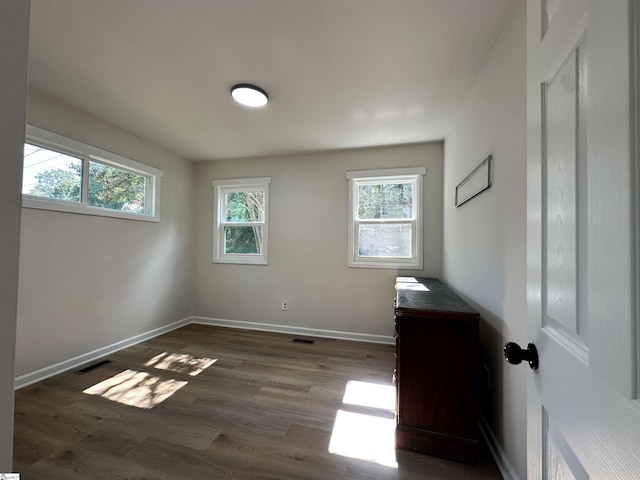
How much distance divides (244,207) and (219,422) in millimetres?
2887

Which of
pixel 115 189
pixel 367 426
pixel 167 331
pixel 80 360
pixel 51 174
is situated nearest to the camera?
pixel 367 426

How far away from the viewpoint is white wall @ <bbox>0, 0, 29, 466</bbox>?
631 mm

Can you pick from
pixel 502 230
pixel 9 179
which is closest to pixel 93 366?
pixel 9 179

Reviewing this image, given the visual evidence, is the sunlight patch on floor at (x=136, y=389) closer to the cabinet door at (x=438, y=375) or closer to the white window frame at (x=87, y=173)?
the white window frame at (x=87, y=173)

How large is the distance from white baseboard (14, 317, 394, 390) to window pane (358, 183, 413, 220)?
160cm

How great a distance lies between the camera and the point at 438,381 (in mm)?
1584

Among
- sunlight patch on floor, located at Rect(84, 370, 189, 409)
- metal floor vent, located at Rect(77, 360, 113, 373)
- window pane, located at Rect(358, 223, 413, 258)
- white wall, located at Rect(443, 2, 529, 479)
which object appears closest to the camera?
white wall, located at Rect(443, 2, 529, 479)

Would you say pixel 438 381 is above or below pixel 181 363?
above

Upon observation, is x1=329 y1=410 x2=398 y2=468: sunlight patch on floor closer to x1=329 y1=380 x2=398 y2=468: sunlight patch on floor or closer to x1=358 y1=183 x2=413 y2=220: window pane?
x1=329 y1=380 x2=398 y2=468: sunlight patch on floor

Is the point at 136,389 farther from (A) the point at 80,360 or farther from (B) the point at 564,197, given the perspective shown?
(B) the point at 564,197

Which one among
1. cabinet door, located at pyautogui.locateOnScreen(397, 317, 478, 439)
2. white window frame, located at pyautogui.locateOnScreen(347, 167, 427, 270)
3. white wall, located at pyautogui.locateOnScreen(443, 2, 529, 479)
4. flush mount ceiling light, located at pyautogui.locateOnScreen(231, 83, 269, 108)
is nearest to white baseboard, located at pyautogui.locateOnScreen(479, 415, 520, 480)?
white wall, located at pyautogui.locateOnScreen(443, 2, 529, 479)

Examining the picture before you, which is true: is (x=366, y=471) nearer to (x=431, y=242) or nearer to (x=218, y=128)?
(x=431, y=242)

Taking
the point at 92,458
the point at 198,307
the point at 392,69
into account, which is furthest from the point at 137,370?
the point at 392,69

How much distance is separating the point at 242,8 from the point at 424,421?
260 cm
